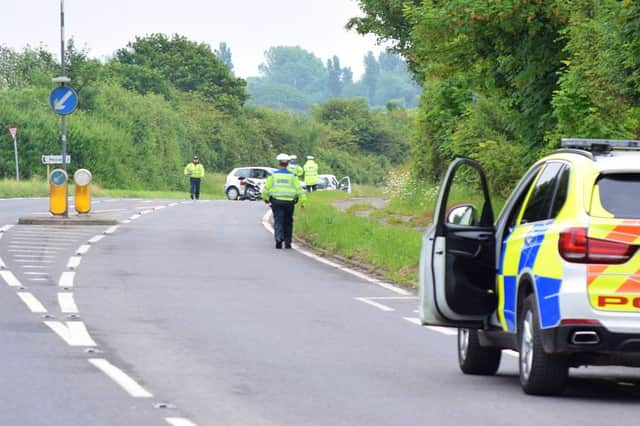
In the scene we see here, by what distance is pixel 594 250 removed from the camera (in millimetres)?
9609

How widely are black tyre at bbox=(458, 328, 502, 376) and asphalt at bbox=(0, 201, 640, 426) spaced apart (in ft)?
0.34

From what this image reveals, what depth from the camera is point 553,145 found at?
26.6m

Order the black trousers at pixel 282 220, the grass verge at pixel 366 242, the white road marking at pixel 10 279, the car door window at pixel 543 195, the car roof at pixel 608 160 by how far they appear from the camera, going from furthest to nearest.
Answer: the black trousers at pixel 282 220 → the grass verge at pixel 366 242 → the white road marking at pixel 10 279 → the car door window at pixel 543 195 → the car roof at pixel 608 160

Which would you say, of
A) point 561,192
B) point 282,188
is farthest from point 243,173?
point 561,192

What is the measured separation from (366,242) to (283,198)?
92.3 inches

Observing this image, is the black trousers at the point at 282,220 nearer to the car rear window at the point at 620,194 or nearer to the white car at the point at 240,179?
the car rear window at the point at 620,194

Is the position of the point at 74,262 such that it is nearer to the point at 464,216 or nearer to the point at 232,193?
the point at 464,216

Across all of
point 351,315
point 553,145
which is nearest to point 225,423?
point 351,315

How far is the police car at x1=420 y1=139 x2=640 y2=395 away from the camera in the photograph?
31.5 ft

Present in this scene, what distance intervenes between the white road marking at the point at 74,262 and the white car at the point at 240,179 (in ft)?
146

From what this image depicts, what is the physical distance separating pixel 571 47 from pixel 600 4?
119 inches

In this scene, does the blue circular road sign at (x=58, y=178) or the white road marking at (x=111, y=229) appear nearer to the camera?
the white road marking at (x=111, y=229)

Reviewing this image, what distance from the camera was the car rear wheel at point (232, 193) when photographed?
69250 mm

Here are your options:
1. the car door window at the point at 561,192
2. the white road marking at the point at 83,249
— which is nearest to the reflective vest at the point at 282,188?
the white road marking at the point at 83,249
